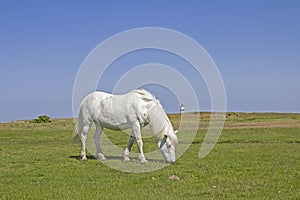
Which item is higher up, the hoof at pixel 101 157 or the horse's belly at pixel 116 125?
the horse's belly at pixel 116 125

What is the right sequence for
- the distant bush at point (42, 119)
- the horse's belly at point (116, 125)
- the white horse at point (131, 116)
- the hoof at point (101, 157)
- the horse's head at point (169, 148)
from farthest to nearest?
the distant bush at point (42, 119) → the hoof at point (101, 157) → the horse's belly at point (116, 125) → the white horse at point (131, 116) → the horse's head at point (169, 148)

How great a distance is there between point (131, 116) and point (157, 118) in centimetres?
105

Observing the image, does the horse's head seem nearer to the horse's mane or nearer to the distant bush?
the horse's mane

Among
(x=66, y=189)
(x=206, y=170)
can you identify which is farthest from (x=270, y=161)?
(x=66, y=189)

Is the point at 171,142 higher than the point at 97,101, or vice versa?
the point at 97,101

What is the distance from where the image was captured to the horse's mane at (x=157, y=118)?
1450 centimetres

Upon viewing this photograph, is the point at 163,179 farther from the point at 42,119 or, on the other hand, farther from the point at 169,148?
the point at 42,119

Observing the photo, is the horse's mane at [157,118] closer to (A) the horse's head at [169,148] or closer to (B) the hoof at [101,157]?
(A) the horse's head at [169,148]

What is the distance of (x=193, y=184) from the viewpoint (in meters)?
10.4

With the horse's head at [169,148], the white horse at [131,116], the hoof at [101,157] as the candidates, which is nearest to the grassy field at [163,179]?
the horse's head at [169,148]

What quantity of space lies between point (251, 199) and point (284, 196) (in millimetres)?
717

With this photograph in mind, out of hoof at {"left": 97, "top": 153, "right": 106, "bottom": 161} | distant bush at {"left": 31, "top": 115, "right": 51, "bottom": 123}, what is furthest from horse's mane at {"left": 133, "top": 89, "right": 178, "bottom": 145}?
distant bush at {"left": 31, "top": 115, "right": 51, "bottom": 123}

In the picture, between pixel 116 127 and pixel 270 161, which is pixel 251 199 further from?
pixel 116 127

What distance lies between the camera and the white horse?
1454 centimetres
